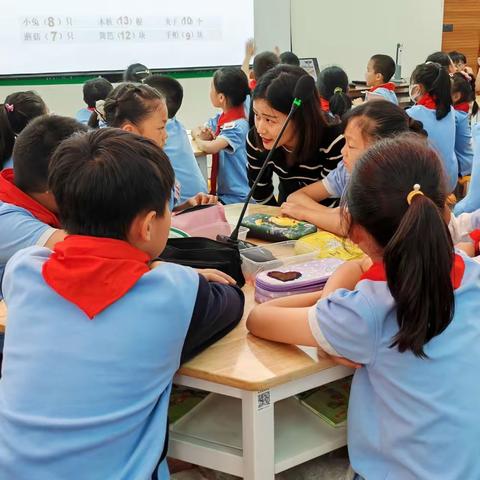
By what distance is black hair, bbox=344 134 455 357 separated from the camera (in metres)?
0.86

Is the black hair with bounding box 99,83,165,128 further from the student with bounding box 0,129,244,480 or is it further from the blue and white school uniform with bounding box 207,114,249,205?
the blue and white school uniform with bounding box 207,114,249,205

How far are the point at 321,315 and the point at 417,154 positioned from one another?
0.31m

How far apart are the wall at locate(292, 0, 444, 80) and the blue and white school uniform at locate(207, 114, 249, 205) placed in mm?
2741

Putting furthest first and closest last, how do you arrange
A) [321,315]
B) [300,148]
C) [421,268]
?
[300,148]
[321,315]
[421,268]

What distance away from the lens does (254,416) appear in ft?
3.26

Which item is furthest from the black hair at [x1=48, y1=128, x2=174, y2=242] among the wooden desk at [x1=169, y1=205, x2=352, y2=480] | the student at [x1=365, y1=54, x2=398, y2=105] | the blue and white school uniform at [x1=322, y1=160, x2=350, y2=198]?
the student at [x1=365, y1=54, x2=398, y2=105]

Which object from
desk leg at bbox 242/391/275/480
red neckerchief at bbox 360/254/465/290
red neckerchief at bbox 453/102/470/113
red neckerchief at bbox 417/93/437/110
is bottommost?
desk leg at bbox 242/391/275/480

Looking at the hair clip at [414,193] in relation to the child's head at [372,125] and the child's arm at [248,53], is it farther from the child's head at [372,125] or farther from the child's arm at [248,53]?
the child's arm at [248,53]

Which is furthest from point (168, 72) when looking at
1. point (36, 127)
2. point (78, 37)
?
point (36, 127)

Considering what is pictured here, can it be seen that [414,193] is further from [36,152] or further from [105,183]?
[36,152]

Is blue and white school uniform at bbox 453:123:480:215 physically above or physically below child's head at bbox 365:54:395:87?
below

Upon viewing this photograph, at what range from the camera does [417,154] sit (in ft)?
3.13

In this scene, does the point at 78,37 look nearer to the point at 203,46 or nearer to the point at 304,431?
the point at 203,46

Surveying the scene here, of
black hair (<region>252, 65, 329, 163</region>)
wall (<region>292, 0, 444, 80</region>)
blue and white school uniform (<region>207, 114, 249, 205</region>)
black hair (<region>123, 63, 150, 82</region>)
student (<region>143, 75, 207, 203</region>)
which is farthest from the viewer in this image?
wall (<region>292, 0, 444, 80</region>)
